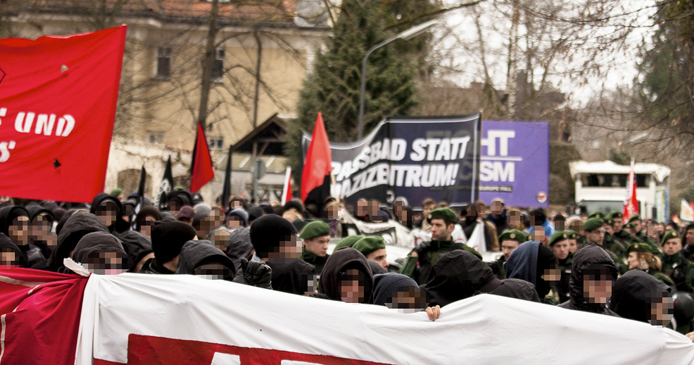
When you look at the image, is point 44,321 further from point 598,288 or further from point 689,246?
point 689,246

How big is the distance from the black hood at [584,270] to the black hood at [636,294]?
96 mm

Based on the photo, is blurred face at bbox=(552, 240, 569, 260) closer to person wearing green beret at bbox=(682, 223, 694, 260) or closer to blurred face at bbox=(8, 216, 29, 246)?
person wearing green beret at bbox=(682, 223, 694, 260)

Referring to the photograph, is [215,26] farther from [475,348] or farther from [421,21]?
[475,348]

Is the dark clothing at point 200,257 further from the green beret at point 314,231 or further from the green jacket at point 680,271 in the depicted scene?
the green jacket at point 680,271

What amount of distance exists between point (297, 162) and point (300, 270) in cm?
1891

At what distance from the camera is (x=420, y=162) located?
36.9ft

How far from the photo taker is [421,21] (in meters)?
30.1

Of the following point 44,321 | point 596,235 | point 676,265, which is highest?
point 596,235

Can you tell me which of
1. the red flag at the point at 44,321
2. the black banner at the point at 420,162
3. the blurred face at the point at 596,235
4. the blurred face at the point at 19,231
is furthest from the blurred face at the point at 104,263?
the black banner at the point at 420,162

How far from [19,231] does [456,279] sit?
14.1 ft

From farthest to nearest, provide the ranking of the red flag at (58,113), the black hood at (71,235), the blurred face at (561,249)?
the blurred face at (561,249)
the red flag at (58,113)
the black hood at (71,235)

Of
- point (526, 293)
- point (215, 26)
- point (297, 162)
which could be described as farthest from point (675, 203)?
point (526, 293)

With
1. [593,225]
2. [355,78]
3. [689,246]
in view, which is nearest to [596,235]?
[593,225]

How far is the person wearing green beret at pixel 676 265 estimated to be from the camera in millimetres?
8406
